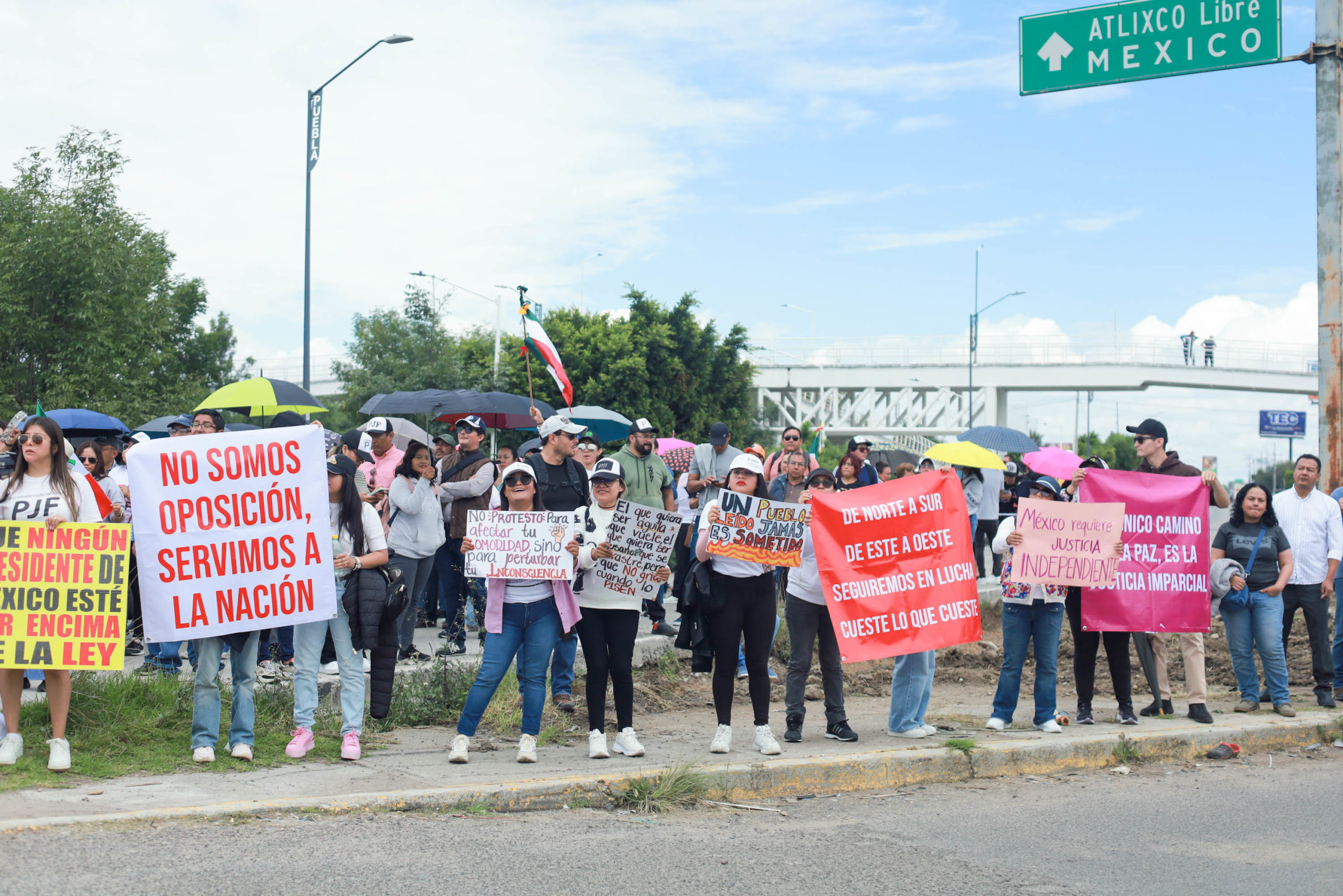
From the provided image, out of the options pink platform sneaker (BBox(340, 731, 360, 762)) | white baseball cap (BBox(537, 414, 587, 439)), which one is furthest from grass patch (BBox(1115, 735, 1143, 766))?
pink platform sneaker (BBox(340, 731, 360, 762))

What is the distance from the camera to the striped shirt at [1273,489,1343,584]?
955 centimetres

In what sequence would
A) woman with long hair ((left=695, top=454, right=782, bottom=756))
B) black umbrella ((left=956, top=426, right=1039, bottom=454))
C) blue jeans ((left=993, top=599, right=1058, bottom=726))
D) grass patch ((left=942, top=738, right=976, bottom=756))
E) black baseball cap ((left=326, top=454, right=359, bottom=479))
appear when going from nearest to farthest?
black baseball cap ((left=326, top=454, right=359, bottom=479)) < woman with long hair ((left=695, top=454, right=782, bottom=756)) < grass patch ((left=942, top=738, right=976, bottom=756)) < blue jeans ((left=993, top=599, right=1058, bottom=726)) < black umbrella ((left=956, top=426, right=1039, bottom=454))

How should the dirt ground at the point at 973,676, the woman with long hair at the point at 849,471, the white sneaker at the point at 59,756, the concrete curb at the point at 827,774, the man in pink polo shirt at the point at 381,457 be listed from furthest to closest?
the man in pink polo shirt at the point at 381,457
the dirt ground at the point at 973,676
the woman with long hair at the point at 849,471
the white sneaker at the point at 59,756
the concrete curb at the point at 827,774

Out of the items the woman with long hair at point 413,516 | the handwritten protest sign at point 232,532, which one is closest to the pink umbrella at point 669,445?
the woman with long hair at point 413,516

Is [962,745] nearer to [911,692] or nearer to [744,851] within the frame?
[911,692]

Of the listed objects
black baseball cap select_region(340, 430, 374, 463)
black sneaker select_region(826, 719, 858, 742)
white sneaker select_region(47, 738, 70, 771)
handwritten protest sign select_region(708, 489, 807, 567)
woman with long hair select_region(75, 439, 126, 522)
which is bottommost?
black sneaker select_region(826, 719, 858, 742)

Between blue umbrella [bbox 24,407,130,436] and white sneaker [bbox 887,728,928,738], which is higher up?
blue umbrella [bbox 24,407,130,436]

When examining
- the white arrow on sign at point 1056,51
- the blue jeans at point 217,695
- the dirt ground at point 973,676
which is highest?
the white arrow on sign at point 1056,51

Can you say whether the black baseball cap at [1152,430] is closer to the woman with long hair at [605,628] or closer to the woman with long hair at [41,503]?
the woman with long hair at [605,628]

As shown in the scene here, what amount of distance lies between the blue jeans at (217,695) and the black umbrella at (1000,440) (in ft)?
48.1

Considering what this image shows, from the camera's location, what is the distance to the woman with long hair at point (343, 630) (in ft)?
24.0

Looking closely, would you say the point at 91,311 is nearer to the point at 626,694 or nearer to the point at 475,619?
the point at 475,619

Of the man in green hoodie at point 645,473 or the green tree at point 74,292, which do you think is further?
the green tree at point 74,292

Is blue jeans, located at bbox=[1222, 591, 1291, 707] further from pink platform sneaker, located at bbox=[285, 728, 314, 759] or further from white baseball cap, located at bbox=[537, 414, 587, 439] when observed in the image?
pink platform sneaker, located at bbox=[285, 728, 314, 759]
